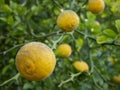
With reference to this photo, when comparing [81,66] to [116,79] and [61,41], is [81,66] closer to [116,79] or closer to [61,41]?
[61,41]

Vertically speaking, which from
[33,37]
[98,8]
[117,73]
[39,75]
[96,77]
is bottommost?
[117,73]

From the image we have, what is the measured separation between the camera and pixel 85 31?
6.32 feet

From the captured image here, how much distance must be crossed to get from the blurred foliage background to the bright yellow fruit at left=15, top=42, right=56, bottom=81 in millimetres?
573

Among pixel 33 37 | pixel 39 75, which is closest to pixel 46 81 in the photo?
pixel 33 37

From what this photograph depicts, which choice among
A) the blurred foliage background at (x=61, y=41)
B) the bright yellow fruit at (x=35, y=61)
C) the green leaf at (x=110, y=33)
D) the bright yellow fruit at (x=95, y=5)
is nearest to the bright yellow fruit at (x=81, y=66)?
the blurred foliage background at (x=61, y=41)

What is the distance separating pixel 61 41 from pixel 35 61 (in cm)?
71

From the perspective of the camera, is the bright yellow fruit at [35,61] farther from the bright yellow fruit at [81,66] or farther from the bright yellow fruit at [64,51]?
the bright yellow fruit at [81,66]

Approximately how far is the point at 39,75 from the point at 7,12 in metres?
1.18

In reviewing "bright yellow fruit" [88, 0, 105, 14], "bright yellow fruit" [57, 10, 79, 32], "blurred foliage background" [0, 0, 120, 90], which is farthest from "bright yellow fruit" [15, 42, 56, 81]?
"bright yellow fruit" [88, 0, 105, 14]

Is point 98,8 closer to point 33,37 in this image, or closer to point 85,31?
point 85,31

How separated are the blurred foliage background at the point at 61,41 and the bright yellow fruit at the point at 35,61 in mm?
573

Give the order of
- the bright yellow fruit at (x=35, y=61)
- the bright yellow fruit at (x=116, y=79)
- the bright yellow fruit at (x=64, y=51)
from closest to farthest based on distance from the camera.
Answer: the bright yellow fruit at (x=35, y=61)
the bright yellow fruit at (x=64, y=51)
the bright yellow fruit at (x=116, y=79)

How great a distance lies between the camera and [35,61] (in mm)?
1128

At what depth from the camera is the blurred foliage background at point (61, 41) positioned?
1.95 m
